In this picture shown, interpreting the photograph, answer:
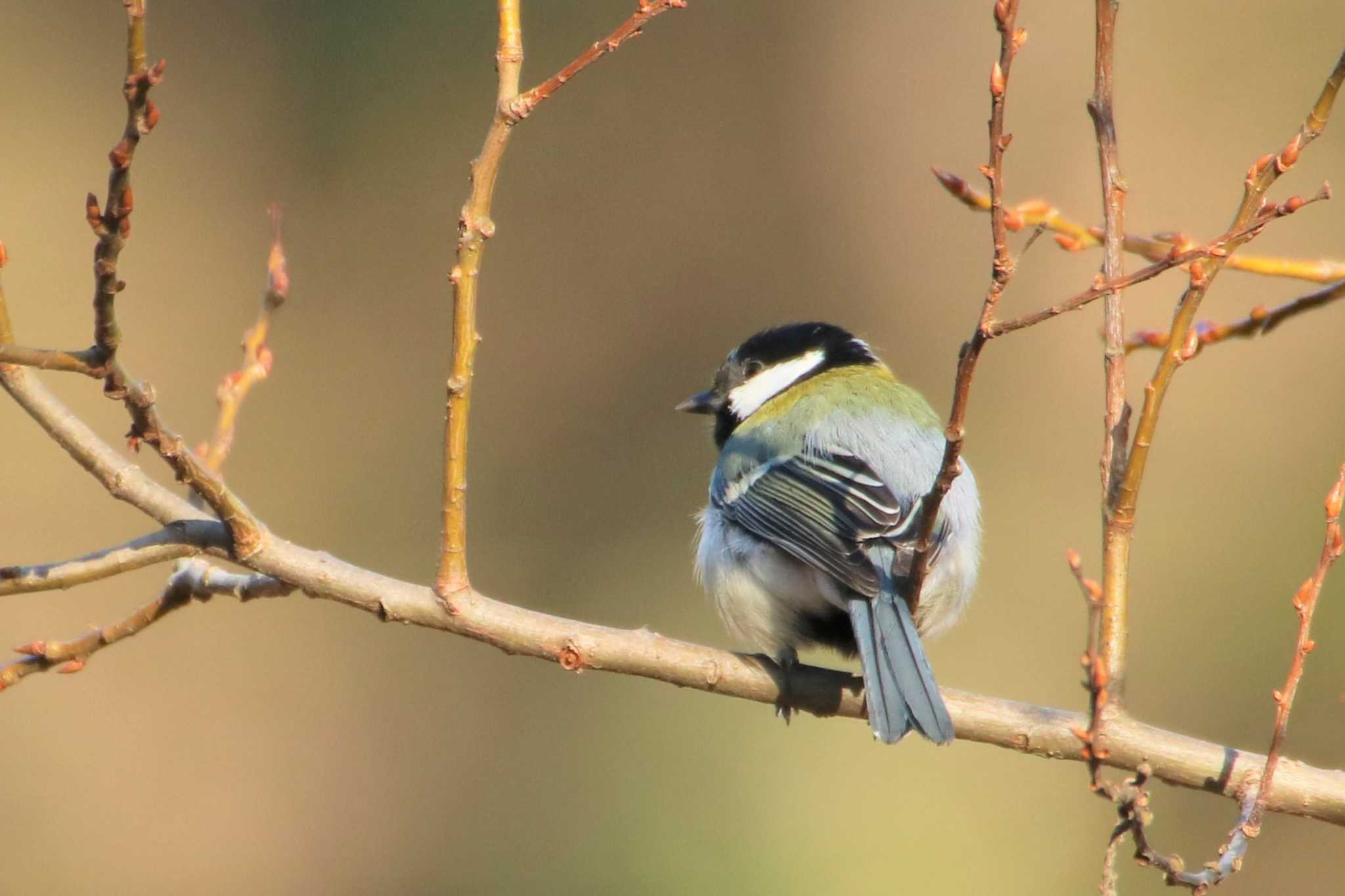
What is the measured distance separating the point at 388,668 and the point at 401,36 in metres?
3.82

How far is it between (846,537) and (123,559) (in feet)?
4.88

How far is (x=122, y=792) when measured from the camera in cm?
719

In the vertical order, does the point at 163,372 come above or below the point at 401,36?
below

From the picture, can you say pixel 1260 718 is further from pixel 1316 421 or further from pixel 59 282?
pixel 59 282

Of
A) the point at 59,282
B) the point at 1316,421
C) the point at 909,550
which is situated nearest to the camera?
the point at 909,550

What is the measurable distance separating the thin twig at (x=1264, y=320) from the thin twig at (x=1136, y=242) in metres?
0.04

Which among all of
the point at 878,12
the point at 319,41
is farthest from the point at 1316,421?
the point at 319,41

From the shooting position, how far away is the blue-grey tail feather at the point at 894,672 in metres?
2.59

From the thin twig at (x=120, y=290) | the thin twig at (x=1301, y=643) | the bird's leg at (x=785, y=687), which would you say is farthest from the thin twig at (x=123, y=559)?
the thin twig at (x=1301, y=643)

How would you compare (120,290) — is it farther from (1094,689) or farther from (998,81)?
(1094,689)

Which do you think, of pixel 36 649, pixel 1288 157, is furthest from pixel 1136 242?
pixel 36 649

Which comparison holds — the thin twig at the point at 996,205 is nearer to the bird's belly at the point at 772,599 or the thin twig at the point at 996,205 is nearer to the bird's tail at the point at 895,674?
the bird's tail at the point at 895,674

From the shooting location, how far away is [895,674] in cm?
272

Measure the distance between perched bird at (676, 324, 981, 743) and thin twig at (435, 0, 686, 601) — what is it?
929 mm
